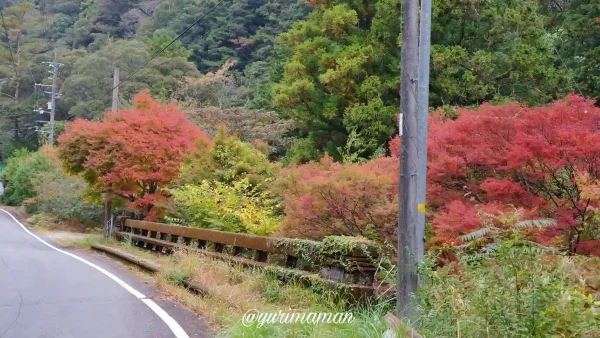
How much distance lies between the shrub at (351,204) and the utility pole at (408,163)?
273cm

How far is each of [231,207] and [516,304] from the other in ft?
37.0

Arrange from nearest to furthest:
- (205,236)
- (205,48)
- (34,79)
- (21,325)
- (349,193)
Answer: (21,325) → (349,193) → (205,236) → (205,48) → (34,79)

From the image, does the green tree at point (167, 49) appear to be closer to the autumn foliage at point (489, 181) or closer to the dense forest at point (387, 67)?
the dense forest at point (387, 67)

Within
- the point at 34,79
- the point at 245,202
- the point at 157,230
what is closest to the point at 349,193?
the point at 245,202

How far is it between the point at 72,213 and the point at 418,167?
3246 cm

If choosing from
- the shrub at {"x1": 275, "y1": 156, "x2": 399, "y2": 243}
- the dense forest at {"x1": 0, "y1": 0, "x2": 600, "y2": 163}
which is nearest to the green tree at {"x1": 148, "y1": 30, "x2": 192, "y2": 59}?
the dense forest at {"x1": 0, "y1": 0, "x2": 600, "y2": 163}

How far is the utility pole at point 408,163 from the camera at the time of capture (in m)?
6.12

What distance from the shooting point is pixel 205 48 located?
54.6 m

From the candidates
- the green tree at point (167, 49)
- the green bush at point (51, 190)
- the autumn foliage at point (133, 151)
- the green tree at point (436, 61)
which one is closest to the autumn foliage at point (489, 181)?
the green tree at point (436, 61)

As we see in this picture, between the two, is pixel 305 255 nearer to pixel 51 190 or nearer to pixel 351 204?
pixel 351 204

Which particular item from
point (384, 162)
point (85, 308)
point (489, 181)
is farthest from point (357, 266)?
point (85, 308)

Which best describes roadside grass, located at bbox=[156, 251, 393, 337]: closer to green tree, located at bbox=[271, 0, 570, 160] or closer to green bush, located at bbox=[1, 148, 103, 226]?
green tree, located at bbox=[271, 0, 570, 160]

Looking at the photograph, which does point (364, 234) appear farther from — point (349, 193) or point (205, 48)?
point (205, 48)

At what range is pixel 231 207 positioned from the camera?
49.1 feet
